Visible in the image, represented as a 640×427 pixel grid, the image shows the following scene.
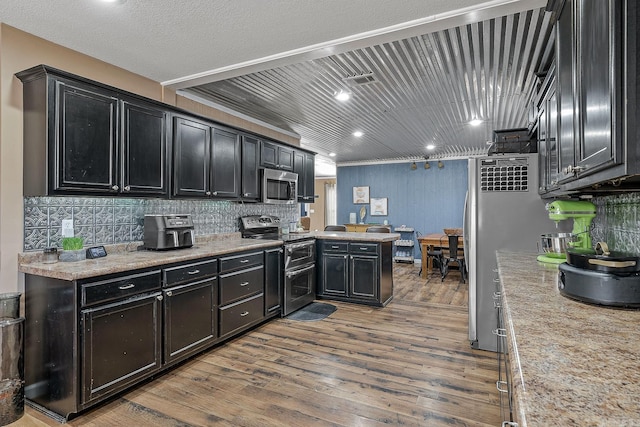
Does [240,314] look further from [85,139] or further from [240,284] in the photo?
[85,139]

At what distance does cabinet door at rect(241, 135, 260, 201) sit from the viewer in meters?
4.06

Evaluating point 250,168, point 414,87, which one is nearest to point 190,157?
point 250,168

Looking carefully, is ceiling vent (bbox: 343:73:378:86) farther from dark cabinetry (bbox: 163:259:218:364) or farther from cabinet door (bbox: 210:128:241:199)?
dark cabinetry (bbox: 163:259:218:364)

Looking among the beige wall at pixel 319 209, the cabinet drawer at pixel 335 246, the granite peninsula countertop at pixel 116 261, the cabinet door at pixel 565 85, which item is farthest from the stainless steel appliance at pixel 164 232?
the beige wall at pixel 319 209

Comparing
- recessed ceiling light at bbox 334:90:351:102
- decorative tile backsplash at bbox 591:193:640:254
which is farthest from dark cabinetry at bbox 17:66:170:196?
decorative tile backsplash at bbox 591:193:640:254

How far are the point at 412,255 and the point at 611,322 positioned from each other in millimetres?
7356

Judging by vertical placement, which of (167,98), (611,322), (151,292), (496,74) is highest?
(496,74)

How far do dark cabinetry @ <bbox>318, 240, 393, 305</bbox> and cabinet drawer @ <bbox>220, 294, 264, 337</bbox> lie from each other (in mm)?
1258

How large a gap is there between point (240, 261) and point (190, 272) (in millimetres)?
627

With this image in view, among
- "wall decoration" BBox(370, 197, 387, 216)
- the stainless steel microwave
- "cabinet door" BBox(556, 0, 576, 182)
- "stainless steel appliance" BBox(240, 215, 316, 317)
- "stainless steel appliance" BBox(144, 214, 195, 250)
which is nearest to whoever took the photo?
"cabinet door" BBox(556, 0, 576, 182)

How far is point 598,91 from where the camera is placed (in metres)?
1.04

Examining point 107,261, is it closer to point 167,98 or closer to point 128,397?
point 128,397

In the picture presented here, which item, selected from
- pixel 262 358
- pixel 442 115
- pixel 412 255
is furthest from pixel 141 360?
pixel 412 255

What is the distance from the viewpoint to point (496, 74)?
338cm
